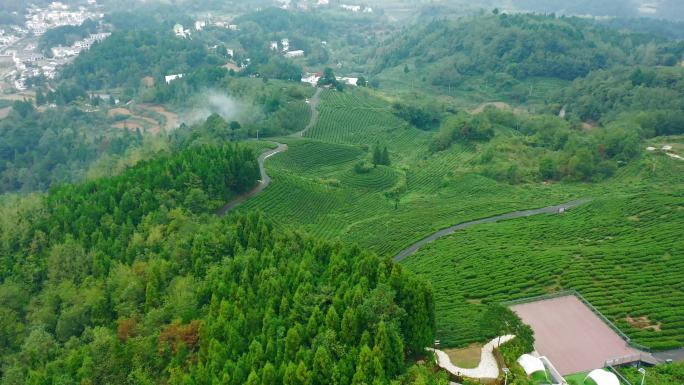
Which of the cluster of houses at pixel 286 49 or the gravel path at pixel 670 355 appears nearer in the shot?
the gravel path at pixel 670 355

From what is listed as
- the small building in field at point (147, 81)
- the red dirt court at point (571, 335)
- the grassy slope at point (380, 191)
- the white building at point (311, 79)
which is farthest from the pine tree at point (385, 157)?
the small building in field at point (147, 81)

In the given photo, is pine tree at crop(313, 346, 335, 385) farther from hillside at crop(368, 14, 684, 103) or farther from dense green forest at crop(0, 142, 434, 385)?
hillside at crop(368, 14, 684, 103)

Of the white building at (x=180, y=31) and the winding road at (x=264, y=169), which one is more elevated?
the winding road at (x=264, y=169)

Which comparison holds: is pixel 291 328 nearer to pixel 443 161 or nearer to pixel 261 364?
pixel 261 364

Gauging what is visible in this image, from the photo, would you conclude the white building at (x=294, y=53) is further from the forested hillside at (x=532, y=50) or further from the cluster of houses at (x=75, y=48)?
the cluster of houses at (x=75, y=48)

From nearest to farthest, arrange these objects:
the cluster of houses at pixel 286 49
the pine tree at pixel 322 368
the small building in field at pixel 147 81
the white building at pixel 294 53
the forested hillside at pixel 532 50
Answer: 1. the pine tree at pixel 322 368
2. the forested hillside at pixel 532 50
3. the small building in field at pixel 147 81
4. the white building at pixel 294 53
5. the cluster of houses at pixel 286 49

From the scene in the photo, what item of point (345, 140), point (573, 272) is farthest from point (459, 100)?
point (573, 272)

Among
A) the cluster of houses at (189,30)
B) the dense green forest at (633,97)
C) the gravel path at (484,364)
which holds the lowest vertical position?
the cluster of houses at (189,30)
